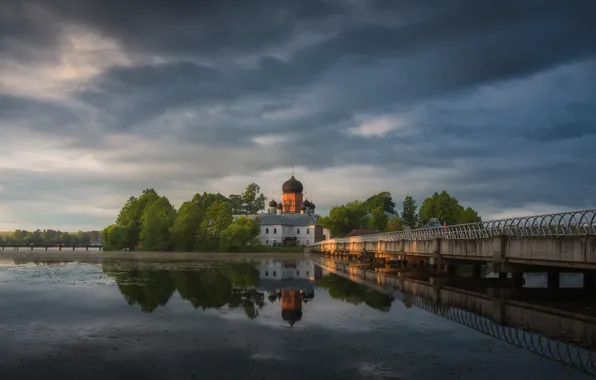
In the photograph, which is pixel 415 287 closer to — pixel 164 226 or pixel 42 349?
pixel 42 349

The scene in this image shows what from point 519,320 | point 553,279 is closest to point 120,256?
point 553,279

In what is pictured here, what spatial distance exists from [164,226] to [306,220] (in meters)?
55.5

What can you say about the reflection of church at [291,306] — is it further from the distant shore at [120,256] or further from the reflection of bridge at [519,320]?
the distant shore at [120,256]

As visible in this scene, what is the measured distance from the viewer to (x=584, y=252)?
25.8m

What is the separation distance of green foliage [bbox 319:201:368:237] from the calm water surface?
397 feet

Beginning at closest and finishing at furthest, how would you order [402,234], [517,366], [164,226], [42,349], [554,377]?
[554,377] → [517,366] → [42,349] → [402,234] → [164,226]

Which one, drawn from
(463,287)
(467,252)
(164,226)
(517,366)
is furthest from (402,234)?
(164,226)

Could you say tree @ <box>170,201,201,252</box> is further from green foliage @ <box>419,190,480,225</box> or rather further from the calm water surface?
the calm water surface

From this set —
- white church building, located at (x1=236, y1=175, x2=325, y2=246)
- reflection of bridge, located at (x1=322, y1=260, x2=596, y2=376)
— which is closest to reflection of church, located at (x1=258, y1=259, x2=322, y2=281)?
reflection of bridge, located at (x1=322, y1=260, x2=596, y2=376)

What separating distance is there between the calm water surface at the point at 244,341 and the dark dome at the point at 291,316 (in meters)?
0.05

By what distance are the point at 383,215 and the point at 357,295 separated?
4894 inches

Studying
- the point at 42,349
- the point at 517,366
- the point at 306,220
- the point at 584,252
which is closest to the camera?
the point at 517,366

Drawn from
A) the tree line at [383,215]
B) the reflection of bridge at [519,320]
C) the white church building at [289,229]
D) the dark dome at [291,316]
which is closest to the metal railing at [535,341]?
the reflection of bridge at [519,320]

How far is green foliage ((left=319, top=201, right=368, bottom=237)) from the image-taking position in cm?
14912
